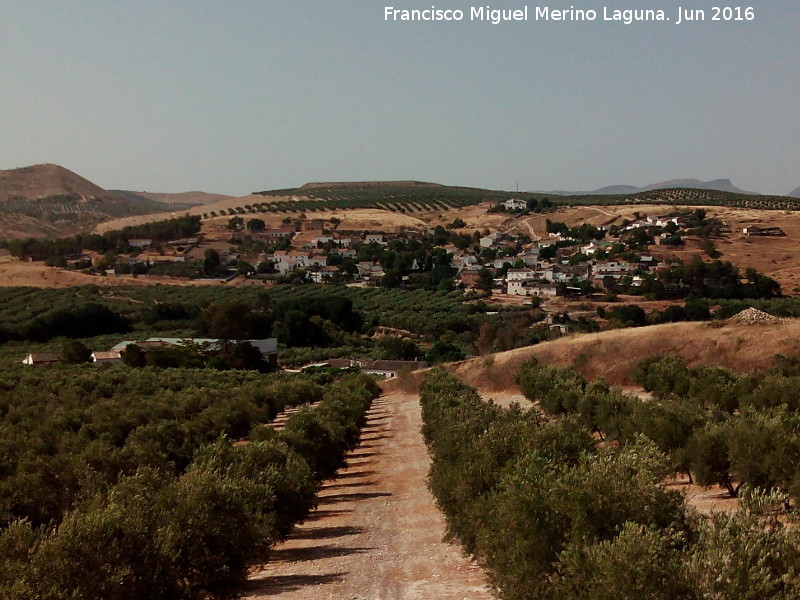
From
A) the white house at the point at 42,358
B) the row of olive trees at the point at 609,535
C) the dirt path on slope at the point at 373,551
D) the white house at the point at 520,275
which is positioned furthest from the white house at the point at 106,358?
the white house at the point at 520,275

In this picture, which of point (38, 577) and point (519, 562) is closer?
point (38, 577)

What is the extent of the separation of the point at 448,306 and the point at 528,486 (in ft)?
244

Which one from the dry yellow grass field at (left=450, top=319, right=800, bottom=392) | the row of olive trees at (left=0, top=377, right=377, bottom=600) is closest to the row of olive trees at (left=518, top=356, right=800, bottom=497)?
the dry yellow grass field at (left=450, top=319, right=800, bottom=392)

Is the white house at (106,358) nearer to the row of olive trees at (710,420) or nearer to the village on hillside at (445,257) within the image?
the row of olive trees at (710,420)

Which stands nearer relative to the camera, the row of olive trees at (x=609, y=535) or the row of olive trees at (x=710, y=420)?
the row of olive trees at (x=609, y=535)

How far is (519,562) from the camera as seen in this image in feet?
29.7

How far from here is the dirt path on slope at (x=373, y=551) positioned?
39.2 feet

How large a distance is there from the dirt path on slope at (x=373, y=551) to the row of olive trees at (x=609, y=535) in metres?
0.75

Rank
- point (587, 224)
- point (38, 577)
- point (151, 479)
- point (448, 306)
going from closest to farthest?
point (38, 577), point (151, 479), point (448, 306), point (587, 224)

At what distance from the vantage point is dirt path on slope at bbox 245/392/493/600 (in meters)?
12.0

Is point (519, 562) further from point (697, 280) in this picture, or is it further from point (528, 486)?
point (697, 280)

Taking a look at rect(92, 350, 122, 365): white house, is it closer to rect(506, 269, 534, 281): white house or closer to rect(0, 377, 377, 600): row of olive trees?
rect(0, 377, 377, 600): row of olive trees

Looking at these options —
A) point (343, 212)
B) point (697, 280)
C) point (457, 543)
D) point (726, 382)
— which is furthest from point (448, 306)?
point (343, 212)

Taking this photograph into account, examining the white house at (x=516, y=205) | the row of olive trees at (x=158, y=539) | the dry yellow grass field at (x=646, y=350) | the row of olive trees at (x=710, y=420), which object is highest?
the white house at (x=516, y=205)
